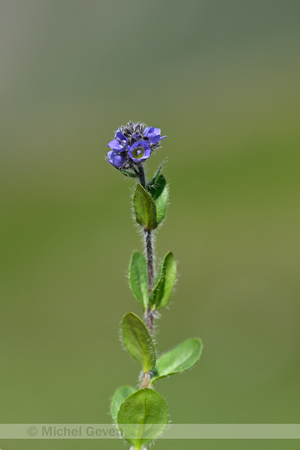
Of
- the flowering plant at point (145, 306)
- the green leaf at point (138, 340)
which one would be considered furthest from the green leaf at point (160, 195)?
the green leaf at point (138, 340)

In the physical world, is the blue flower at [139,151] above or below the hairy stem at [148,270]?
above

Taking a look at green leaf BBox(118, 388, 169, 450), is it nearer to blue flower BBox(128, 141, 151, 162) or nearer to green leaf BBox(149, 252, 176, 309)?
green leaf BBox(149, 252, 176, 309)

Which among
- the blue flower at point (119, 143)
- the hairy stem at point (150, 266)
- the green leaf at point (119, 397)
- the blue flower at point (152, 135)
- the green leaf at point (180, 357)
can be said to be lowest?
the green leaf at point (119, 397)

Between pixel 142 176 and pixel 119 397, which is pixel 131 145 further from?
pixel 119 397

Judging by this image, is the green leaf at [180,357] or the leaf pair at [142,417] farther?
the green leaf at [180,357]

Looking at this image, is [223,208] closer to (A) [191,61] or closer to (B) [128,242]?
(B) [128,242]

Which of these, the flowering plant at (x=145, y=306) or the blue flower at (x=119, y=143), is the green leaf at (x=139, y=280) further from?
A: the blue flower at (x=119, y=143)
